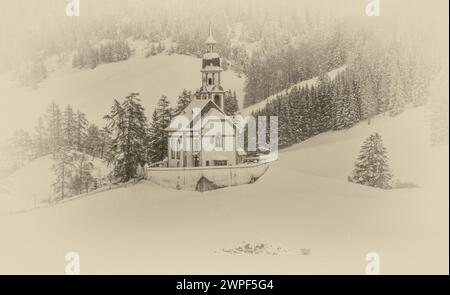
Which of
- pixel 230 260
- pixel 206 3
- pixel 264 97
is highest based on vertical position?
pixel 206 3

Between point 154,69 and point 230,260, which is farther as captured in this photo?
point 154,69

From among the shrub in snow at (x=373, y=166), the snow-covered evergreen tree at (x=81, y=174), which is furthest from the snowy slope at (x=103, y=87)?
the shrub in snow at (x=373, y=166)

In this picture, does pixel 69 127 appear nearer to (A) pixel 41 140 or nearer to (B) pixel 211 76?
(A) pixel 41 140

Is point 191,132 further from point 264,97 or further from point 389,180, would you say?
point 389,180

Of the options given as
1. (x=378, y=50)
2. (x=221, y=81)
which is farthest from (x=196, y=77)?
(x=378, y=50)

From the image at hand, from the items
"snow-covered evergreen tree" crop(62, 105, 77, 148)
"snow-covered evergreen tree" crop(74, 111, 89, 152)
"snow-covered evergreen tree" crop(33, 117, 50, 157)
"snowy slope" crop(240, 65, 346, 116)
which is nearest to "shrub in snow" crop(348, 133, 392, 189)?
"snowy slope" crop(240, 65, 346, 116)

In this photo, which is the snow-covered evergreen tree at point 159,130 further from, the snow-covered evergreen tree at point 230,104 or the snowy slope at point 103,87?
the snow-covered evergreen tree at point 230,104
